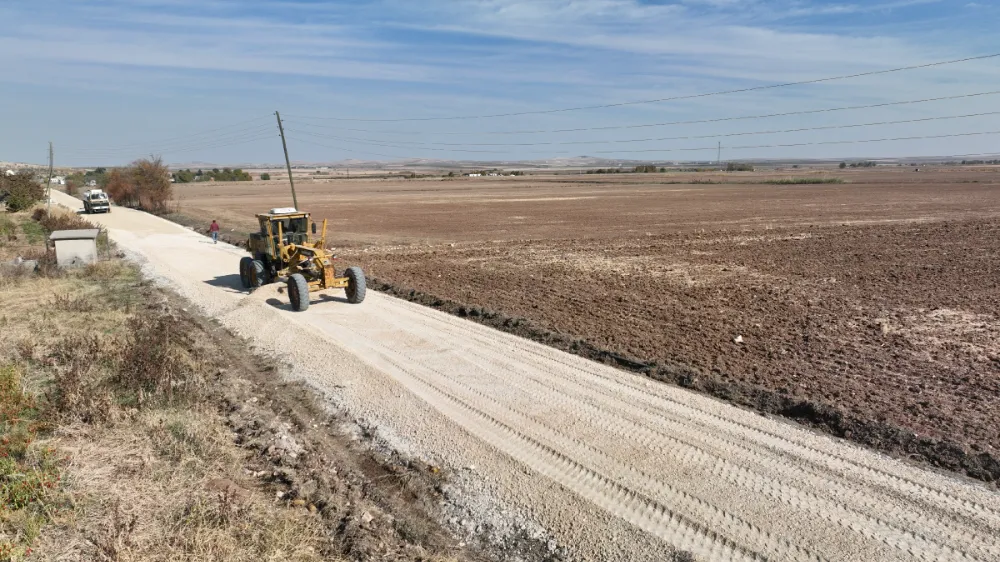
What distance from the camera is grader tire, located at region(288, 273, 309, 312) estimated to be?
1542 cm

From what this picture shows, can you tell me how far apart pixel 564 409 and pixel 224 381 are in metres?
5.62

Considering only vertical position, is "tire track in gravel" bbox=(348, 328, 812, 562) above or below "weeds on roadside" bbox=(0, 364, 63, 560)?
below

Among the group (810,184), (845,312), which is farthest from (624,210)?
(810,184)

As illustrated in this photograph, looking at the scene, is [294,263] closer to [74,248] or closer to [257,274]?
[257,274]

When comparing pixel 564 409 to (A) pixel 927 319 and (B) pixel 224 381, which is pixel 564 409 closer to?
(B) pixel 224 381

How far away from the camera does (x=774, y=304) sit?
15.8m

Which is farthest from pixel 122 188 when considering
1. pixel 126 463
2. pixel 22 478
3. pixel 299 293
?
pixel 22 478

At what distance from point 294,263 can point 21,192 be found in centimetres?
4293

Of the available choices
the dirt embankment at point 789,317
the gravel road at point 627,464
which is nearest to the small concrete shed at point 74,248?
the dirt embankment at point 789,317

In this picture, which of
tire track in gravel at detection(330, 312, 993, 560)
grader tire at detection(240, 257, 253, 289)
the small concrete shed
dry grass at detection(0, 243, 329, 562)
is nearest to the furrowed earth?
tire track in gravel at detection(330, 312, 993, 560)

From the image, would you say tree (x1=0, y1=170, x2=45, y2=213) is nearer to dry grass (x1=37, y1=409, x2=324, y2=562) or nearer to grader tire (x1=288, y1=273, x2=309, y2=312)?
grader tire (x1=288, y1=273, x2=309, y2=312)

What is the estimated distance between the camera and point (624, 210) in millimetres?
49719

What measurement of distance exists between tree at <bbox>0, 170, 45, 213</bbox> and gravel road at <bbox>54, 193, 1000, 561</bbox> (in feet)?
151

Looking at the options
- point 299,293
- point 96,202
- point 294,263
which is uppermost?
point 96,202
